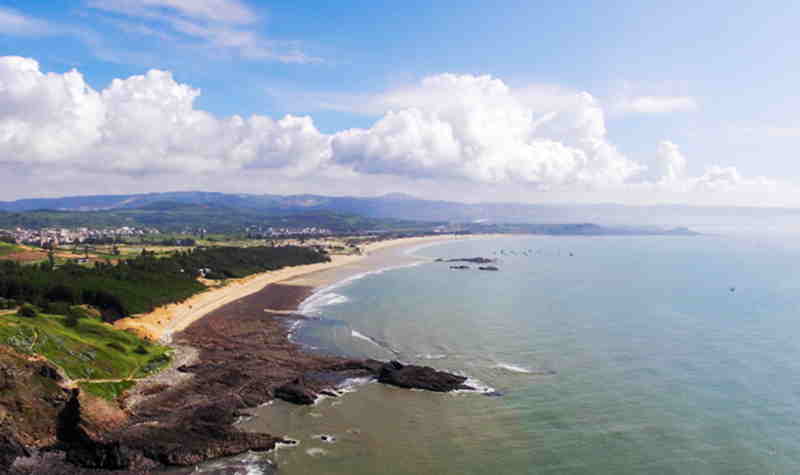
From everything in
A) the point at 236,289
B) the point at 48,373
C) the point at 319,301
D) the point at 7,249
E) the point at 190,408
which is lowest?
the point at 319,301

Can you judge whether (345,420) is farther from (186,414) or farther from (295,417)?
(186,414)

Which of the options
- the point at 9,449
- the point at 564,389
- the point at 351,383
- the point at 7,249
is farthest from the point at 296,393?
the point at 7,249

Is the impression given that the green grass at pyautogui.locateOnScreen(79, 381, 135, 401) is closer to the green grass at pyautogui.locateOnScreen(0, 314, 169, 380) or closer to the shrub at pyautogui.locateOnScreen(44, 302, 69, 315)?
the green grass at pyautogui.locateOnScreen(0, 314, 169, 380)

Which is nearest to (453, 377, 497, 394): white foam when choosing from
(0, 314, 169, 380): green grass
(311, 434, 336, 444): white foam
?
(311, 434, 336, 444): white foam

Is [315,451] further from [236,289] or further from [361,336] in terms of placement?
[236,289]

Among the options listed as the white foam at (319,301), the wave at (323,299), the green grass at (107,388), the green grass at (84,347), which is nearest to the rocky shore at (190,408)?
the green grass at (107,388)

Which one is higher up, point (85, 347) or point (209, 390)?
point (85, 347)

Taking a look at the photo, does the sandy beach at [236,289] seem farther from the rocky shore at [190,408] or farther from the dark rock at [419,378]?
the dark rock at [419,378]
